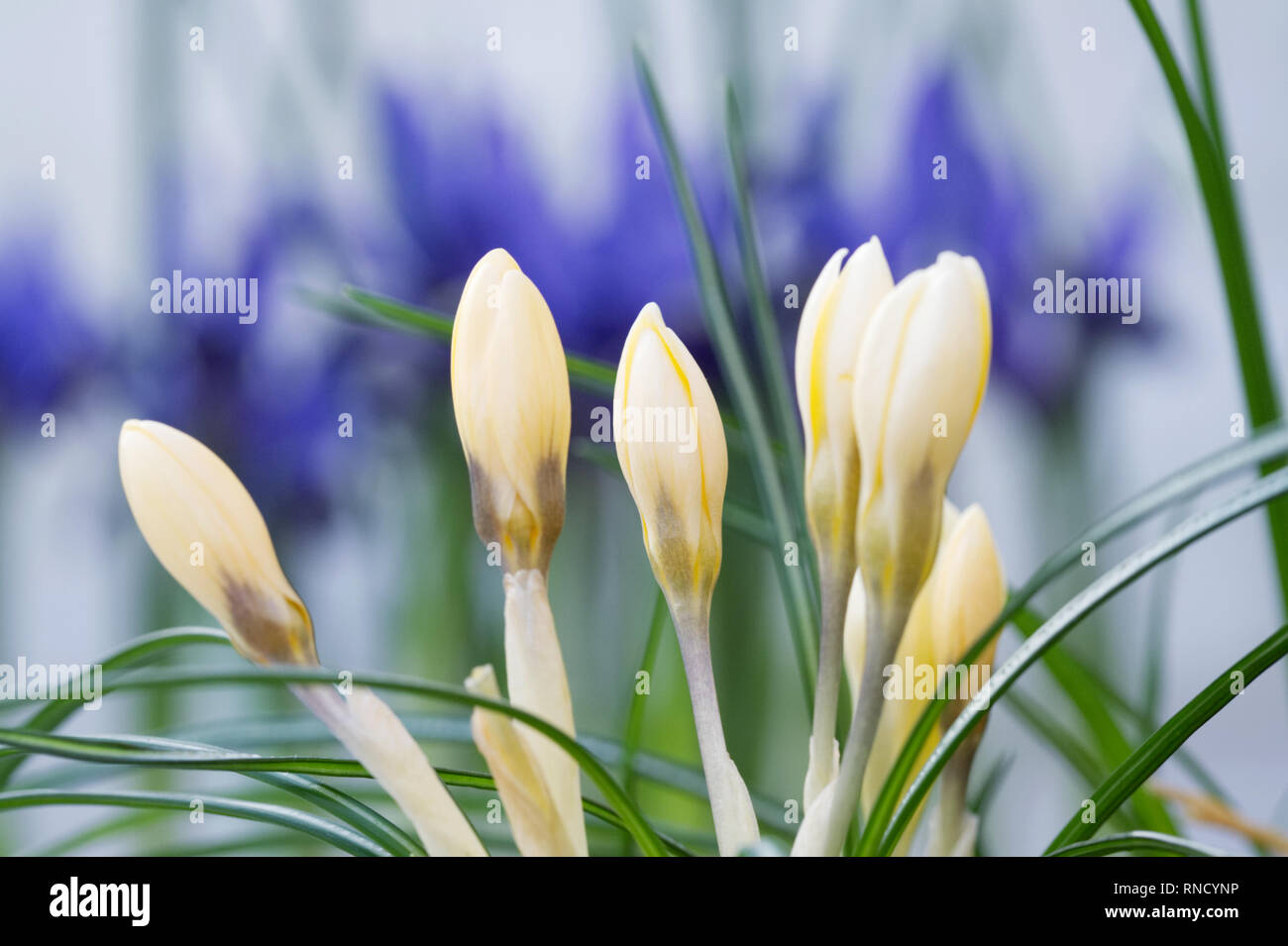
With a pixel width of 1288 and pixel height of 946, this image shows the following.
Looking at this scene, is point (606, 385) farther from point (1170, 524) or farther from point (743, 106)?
Result: point (1170, 524)

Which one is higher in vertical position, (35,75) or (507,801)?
(35,75)

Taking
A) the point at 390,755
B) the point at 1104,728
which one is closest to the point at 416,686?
the point at 390,755

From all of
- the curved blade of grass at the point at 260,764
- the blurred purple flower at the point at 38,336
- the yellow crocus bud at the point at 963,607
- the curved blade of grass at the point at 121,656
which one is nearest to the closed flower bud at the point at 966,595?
the yellow crocus bud at the point at 963,607

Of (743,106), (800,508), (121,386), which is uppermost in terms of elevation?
(743,106)

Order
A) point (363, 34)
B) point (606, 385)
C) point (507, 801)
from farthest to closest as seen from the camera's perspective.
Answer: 1. point (363, 34)
2. point (606, 385)
3. point (507, 801)

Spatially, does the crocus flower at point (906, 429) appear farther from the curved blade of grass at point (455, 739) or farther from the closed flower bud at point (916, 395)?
the curved blade of grass at point (455, 739)

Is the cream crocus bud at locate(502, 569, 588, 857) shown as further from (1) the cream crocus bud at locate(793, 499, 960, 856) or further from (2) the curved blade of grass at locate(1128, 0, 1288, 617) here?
(2) the curved blade of grass at locate(1128, 0, 1288, 617)

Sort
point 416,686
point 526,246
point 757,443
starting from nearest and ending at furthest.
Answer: point 416,686
point 757,443
point 526,246

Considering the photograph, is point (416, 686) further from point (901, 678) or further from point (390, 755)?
point (901, 678)
